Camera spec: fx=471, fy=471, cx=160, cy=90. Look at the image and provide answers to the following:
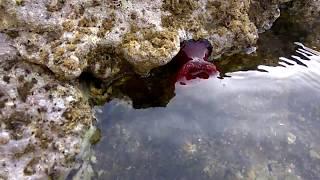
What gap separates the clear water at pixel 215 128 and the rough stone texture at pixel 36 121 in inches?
11.6

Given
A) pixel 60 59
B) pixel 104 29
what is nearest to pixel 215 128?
pixel 104 29

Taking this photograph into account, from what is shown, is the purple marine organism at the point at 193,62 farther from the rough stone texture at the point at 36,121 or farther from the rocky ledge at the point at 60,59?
the rough stone texture at the point at 36,121

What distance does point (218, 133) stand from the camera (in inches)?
186

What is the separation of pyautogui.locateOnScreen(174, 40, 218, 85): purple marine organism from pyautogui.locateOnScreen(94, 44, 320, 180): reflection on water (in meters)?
0.09

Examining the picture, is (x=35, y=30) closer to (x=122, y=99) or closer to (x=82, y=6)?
(x=82, y=6)

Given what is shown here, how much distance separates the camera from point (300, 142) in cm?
477

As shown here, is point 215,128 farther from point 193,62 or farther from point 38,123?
point 38,123

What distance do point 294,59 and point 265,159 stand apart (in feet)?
5.48

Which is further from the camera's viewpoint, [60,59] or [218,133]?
[218,133]

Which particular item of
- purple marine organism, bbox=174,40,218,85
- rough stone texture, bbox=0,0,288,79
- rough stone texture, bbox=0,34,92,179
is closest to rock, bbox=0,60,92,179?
rough stone texture, bbox=0,34,92,179

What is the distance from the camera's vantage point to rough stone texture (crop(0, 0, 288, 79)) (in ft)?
14.6

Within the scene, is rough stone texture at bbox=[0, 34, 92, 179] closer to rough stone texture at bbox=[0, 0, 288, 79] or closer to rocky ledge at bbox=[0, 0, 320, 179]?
rocky ledge at bbox=[0, 0, 320, 179]

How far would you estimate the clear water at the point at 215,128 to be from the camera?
14.6ft

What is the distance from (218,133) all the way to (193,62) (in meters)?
0.81
